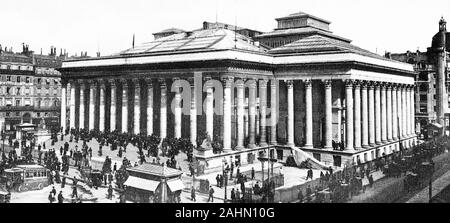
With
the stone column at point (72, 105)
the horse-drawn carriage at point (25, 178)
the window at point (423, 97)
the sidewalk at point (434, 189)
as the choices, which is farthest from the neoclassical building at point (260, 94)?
the window at point (423, 97)

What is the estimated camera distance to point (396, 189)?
37.1 meters

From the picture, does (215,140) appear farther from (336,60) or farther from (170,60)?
(336,60)

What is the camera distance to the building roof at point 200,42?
58441 mm

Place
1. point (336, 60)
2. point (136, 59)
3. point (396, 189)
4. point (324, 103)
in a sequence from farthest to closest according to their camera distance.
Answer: point (136, 59), point (324, 103), point (336, 60), point (396, 189)

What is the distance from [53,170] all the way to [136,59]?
19948 mm

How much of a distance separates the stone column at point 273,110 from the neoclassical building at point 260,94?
0.39 ft

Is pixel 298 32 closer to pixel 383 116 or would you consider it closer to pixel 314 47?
pixel 314 47

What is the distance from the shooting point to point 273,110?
5519 centimetres

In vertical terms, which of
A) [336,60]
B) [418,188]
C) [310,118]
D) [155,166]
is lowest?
[418,188]

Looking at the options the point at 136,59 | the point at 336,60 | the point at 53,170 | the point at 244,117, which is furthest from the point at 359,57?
the point at 53,170

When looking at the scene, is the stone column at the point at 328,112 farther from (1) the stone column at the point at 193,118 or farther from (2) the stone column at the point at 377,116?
(1) the stone column at the point at 193,118

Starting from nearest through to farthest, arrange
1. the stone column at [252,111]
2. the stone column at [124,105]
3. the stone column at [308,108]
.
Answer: the stone column at [308,108] → the stone column at [252,111] → the stone column at [124,105]

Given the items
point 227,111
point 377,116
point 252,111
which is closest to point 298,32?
point 377,116

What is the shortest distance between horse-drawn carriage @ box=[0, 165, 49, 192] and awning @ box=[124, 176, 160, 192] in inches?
379
